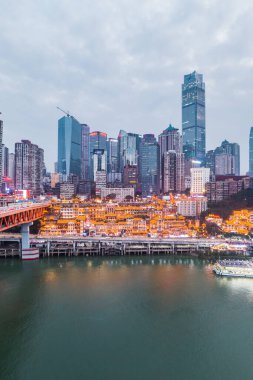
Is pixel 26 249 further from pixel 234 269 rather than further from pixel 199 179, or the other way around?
pixel 199 179

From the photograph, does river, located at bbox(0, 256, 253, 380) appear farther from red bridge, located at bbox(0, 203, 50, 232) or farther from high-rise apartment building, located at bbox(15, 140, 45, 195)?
high-rise apartment building, located at bbox(15, 140, 45, 195)

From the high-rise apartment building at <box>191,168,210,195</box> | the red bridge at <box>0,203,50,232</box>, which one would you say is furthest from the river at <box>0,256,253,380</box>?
the high-rise apartment building at <box>191,168,210,195</box>

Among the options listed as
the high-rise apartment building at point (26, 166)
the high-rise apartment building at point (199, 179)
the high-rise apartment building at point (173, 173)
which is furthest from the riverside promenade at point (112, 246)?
the high-rise apartment building at point (173, 173)

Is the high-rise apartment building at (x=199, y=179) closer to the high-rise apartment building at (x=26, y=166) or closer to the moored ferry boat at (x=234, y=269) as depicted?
the high-rise apartment building at (x=26, y=166)

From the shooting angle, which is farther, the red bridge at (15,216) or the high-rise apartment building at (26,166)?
the high-rise apartment building at (26,166)

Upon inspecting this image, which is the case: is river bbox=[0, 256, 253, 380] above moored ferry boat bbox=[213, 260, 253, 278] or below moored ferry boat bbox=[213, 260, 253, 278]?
below
